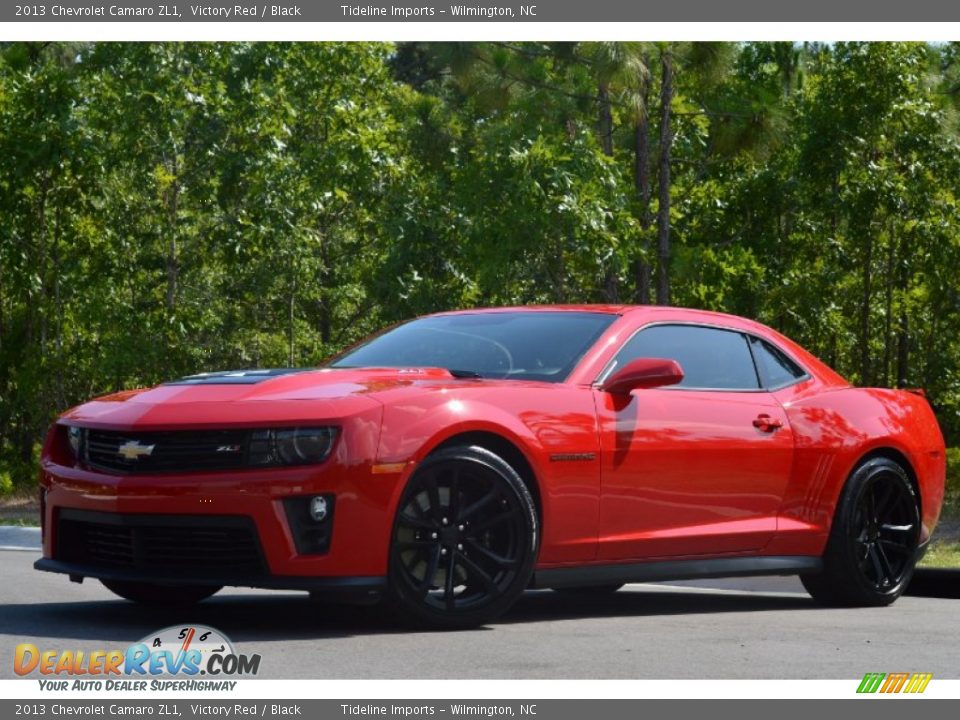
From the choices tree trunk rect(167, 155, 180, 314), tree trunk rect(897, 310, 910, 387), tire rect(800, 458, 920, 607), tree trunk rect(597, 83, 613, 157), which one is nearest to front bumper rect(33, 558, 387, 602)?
tire rect(800, 458, 920, 607)

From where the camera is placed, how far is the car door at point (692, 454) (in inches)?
325

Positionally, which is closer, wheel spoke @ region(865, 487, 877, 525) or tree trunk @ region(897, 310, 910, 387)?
wheel spoke @ region(865, 487, 877, 525)

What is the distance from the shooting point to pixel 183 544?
7305 millimetres

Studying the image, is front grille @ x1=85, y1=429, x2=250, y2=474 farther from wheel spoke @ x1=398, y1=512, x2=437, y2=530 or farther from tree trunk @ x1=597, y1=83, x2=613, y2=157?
tree trunk @ x1=597, y1=83, x2=613, y2=157

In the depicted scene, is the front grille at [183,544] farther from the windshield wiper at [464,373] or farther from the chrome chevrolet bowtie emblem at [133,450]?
the windshield wiper at [464,373]

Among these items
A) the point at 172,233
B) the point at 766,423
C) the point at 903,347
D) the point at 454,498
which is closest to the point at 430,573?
the point at 454,498

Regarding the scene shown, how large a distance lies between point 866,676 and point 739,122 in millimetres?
18857

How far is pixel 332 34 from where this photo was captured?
1177 cm

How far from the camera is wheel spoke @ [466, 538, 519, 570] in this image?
24.9ft

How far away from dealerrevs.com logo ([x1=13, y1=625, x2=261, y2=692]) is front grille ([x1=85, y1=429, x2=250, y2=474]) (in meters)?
0.73

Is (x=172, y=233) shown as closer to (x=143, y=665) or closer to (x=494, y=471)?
(x=494, y=471)

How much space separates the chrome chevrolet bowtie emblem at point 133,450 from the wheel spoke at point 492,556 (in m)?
1.39

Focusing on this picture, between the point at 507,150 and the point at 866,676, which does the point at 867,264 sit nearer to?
the point at 507,150
